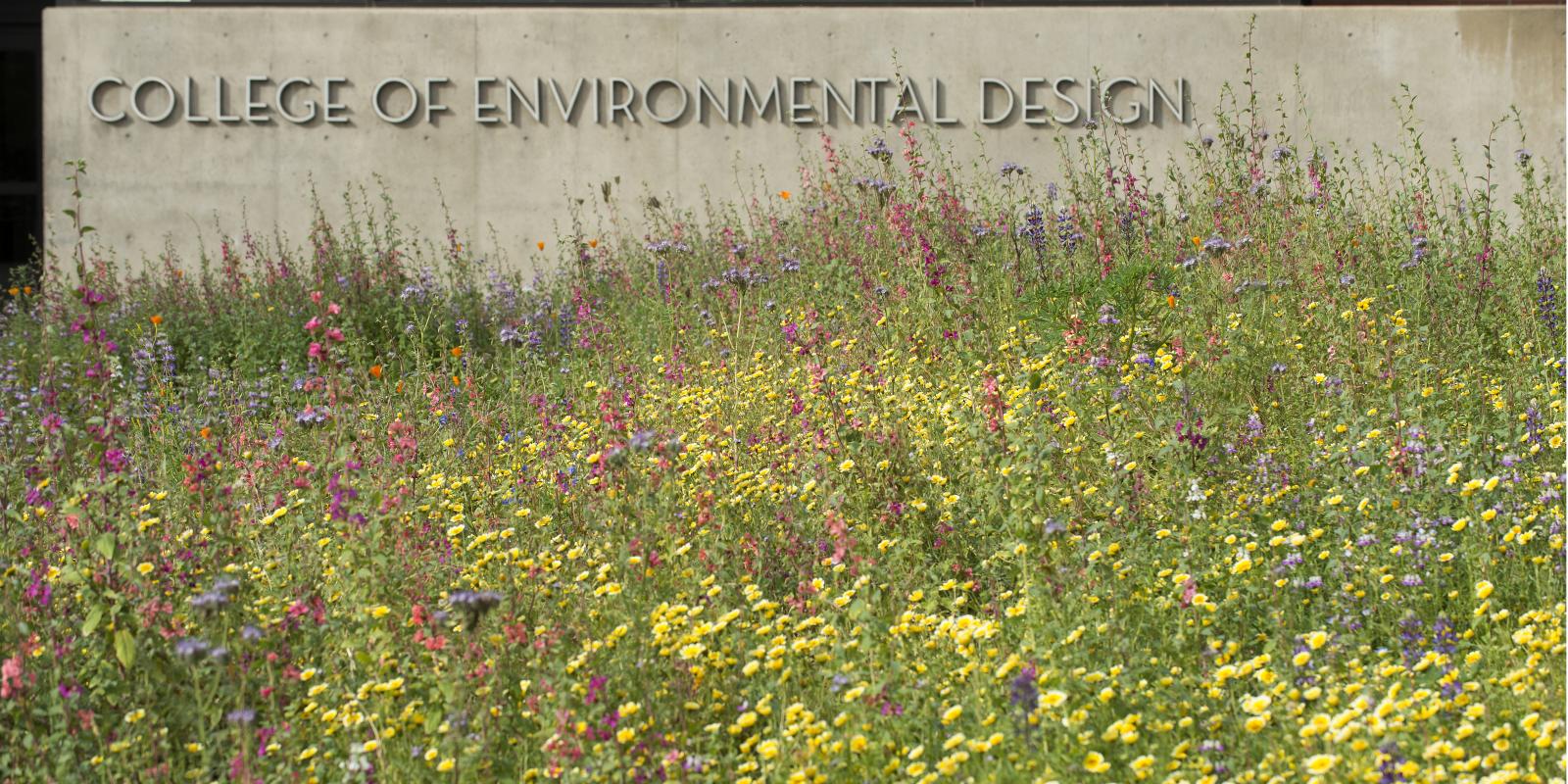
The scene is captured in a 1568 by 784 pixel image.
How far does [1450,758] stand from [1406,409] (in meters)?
1.57

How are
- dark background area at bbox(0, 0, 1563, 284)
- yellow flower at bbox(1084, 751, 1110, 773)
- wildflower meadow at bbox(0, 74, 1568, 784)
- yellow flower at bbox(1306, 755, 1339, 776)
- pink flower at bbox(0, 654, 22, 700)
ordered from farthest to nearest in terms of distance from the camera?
1. dark background area at bbox(0, 0, 1563, 284)
2. pink flower at bbox(0, 654, 22, 700)
3. wildflower meadow at bbox(0, 74, 1568, 784)
4. yellow flower at bbox(1084, 751, 1110, 773)
5. yellow flower at bbox(1306, 755, 1339, 776)

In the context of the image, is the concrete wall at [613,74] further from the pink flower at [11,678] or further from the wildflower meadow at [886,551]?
the pink flower at [11,678]

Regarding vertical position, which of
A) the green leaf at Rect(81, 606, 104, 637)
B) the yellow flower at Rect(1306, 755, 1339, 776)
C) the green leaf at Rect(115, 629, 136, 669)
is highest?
the green leaf at Rect(81, 606, 104, 637)

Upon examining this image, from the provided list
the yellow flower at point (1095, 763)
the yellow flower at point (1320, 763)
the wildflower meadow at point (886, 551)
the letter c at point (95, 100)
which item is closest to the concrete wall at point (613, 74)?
the letter c at point (95, 100)

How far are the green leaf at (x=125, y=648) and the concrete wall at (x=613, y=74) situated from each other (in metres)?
8.45

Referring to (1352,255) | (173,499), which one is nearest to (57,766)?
(173,499)

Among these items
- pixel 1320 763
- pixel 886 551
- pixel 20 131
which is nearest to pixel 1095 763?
pixel 1320 763

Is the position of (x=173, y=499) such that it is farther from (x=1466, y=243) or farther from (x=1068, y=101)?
(x=1068, y=101)

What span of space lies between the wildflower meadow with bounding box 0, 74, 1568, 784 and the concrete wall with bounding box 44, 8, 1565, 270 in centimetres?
551

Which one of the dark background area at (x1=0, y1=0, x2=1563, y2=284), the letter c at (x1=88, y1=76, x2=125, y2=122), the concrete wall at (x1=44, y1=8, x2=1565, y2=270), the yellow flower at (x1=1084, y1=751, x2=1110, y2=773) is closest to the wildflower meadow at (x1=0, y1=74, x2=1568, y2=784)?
the yellow flower at (x1=1084, y1=751, x2=1110, y2=773)

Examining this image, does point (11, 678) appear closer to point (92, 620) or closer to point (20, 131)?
point (92, 620)

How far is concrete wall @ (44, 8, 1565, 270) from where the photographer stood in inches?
443

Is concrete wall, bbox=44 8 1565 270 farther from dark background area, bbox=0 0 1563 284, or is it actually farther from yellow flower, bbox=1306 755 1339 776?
yellow flower, bbox=1306 755 1339 776

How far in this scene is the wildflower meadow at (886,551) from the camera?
2.74 meters
